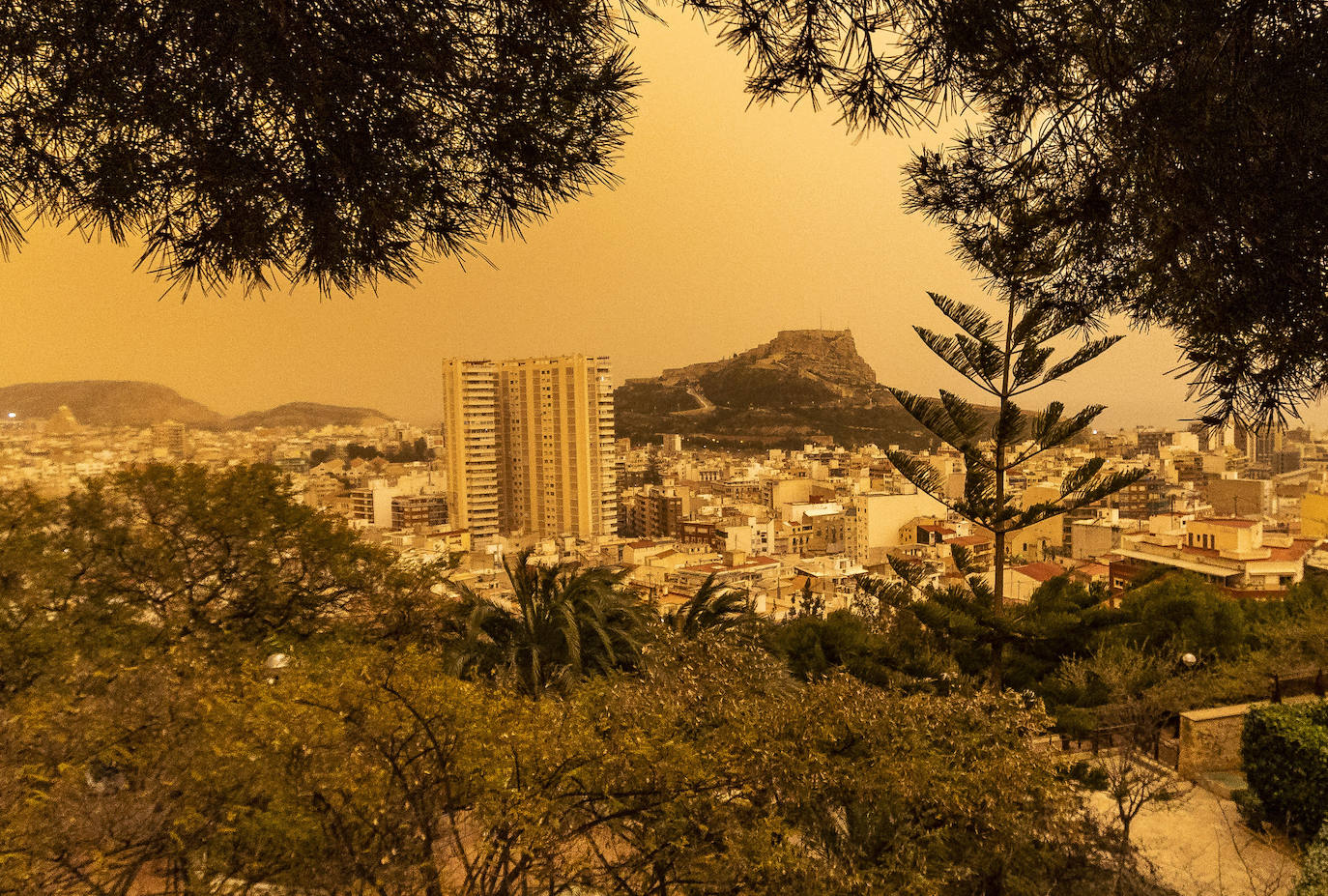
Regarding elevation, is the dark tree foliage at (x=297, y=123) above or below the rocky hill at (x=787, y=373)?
below

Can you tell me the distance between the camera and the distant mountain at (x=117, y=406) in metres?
8.84

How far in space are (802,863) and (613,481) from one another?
2271 cm

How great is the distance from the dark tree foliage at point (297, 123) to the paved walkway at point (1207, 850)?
4583 millimetres

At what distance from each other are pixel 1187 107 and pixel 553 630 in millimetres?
5228

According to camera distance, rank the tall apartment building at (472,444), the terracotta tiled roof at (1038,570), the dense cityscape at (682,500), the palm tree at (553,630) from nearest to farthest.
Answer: the palm tree at (553,630)
the dense cityscape at (682,500)
the terracotta tiled roof at (1038,570)
the tall apartment building at (472,444)

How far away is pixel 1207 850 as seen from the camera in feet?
14.7

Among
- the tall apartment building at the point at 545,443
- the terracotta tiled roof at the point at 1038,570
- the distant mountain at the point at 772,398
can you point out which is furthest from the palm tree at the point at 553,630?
the distant mountain at the point at 772,398

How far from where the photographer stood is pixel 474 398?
22.5 meters

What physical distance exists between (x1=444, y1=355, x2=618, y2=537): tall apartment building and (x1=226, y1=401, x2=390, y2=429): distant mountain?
5.92m

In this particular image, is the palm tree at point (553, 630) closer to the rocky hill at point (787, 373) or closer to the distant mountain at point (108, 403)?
the distant mountain at point (108, 403)

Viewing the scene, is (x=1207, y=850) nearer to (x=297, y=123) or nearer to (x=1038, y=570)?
(x=297, y=123)

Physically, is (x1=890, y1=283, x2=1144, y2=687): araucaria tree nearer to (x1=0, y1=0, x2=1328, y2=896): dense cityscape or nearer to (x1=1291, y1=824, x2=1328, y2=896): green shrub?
(x1=0, y1=0, x2=1328, y2=896): dense cityscape

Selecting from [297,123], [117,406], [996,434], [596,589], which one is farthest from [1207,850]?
[117,406]

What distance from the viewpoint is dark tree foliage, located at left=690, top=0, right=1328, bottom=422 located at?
1176 mm
